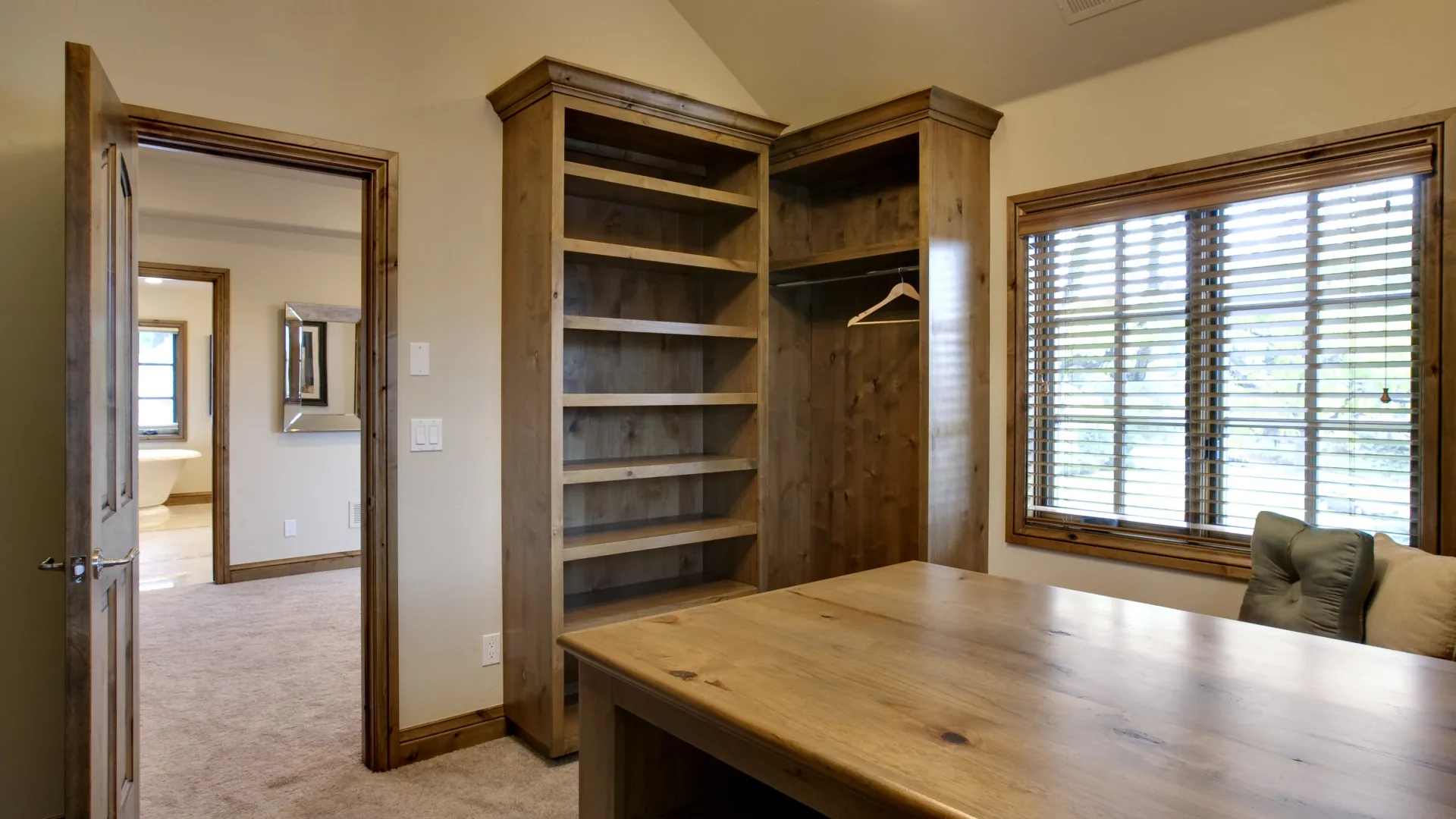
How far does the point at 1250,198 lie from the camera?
7.98ft

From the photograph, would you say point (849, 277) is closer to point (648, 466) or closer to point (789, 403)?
point (789, 403)

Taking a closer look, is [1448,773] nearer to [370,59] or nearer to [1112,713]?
[1112,713]

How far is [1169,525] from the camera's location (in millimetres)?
2627

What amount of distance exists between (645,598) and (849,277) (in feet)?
5.26

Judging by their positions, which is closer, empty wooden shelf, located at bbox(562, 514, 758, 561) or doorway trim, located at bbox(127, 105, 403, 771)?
doorway trim, located at bbox(127, 105, 403, 771)

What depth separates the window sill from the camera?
2465 mm

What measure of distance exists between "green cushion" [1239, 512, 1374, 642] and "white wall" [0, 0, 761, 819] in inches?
93.2

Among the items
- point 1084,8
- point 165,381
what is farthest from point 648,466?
point 165,381

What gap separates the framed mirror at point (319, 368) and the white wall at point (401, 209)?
333cm

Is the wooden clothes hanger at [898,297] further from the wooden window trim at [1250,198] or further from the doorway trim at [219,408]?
the doorway trim at [219,408]

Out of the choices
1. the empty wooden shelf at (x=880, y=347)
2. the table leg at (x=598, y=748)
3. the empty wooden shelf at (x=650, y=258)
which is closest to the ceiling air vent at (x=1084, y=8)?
the empty wooden shelf at (x=880, y=347)

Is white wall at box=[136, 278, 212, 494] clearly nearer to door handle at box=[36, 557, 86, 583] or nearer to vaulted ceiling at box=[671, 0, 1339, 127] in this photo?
vaulted ceiling at box=[671, 0, 1339, 127]

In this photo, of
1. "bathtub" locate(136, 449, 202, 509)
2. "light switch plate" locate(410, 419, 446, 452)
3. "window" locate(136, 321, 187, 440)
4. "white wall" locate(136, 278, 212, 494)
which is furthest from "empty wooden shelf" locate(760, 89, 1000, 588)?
"window" locate(136, 321, 187, 440)

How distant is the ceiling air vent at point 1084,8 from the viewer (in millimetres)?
2477
